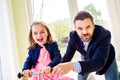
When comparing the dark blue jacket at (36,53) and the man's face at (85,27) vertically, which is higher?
the man's face at (85,27)

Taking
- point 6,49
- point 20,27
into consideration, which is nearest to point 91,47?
point 6,49

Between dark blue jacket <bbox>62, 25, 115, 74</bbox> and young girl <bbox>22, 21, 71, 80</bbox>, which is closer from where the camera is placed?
dark blue jacket <bbox>62, 25, 115, 74</bbox>

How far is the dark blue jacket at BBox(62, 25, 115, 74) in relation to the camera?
0.96m

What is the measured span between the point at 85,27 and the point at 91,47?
10cm

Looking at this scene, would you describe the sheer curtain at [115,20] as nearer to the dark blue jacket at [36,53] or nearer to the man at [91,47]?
the dark blue jacket at [36,53]

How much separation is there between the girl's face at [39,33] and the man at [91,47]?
324 mm

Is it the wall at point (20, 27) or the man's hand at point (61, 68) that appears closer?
the man's hand at point (61, 68)

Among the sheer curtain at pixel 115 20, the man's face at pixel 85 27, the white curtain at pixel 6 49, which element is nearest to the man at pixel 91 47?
the man's face at pixel 85 27

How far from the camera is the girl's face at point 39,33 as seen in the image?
1.52 meters

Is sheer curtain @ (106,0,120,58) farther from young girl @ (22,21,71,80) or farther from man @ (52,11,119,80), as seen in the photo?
man @ (52,11,119,80)

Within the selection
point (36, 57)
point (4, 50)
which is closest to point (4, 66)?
point (4, 50)

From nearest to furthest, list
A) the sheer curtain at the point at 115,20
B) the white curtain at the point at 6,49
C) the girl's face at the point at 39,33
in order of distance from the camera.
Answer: the girl's face at the point at 39,33, the white curtain at the point at 6,49, the sheer curtain at the point at 115,20

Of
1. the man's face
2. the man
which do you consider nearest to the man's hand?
the man

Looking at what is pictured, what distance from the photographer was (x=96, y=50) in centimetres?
105
